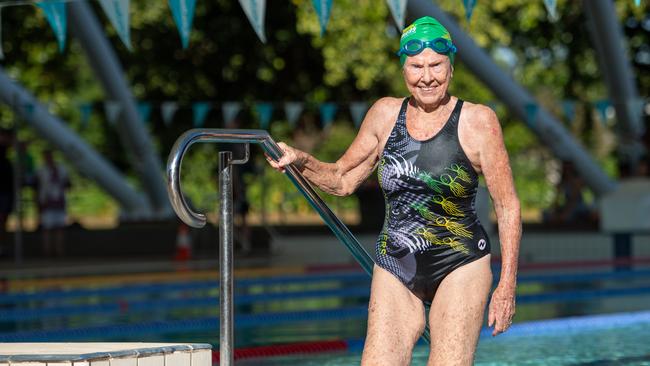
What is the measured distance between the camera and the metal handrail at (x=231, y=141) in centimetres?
377

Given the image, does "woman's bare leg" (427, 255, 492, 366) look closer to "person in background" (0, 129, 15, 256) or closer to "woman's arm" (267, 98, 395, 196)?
"woman's arm" (267, 98, 395, 196)

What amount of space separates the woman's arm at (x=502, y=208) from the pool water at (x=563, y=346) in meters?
3.37

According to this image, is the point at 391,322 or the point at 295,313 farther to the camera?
the point at 295,313

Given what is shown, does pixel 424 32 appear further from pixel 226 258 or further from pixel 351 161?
pixel 226 258

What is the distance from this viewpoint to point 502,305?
3885 mm

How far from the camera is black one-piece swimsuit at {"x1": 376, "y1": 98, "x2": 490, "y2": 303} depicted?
3.89 m

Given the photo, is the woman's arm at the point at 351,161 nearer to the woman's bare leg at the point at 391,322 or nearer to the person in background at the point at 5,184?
the woman's bare leg at the point at 391,322

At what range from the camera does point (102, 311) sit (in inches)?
419

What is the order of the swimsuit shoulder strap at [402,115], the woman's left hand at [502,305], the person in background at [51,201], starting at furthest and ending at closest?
the person in background at [51,201], the swimsuit shoulder strap at [402,115], the woman's left hand at [502,305]

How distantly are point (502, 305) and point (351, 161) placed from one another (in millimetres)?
687

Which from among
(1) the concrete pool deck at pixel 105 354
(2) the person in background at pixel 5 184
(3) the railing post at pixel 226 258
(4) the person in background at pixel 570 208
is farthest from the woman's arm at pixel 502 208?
(4) the person in background at pixel 570 208

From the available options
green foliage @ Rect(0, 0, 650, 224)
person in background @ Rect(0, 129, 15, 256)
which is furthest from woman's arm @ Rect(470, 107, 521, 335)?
green foliage @ Rect(0, 0, 650, 224)

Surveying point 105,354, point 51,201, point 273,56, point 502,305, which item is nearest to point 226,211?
point 105,354

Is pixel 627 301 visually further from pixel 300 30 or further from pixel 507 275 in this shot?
pixel 300 30
